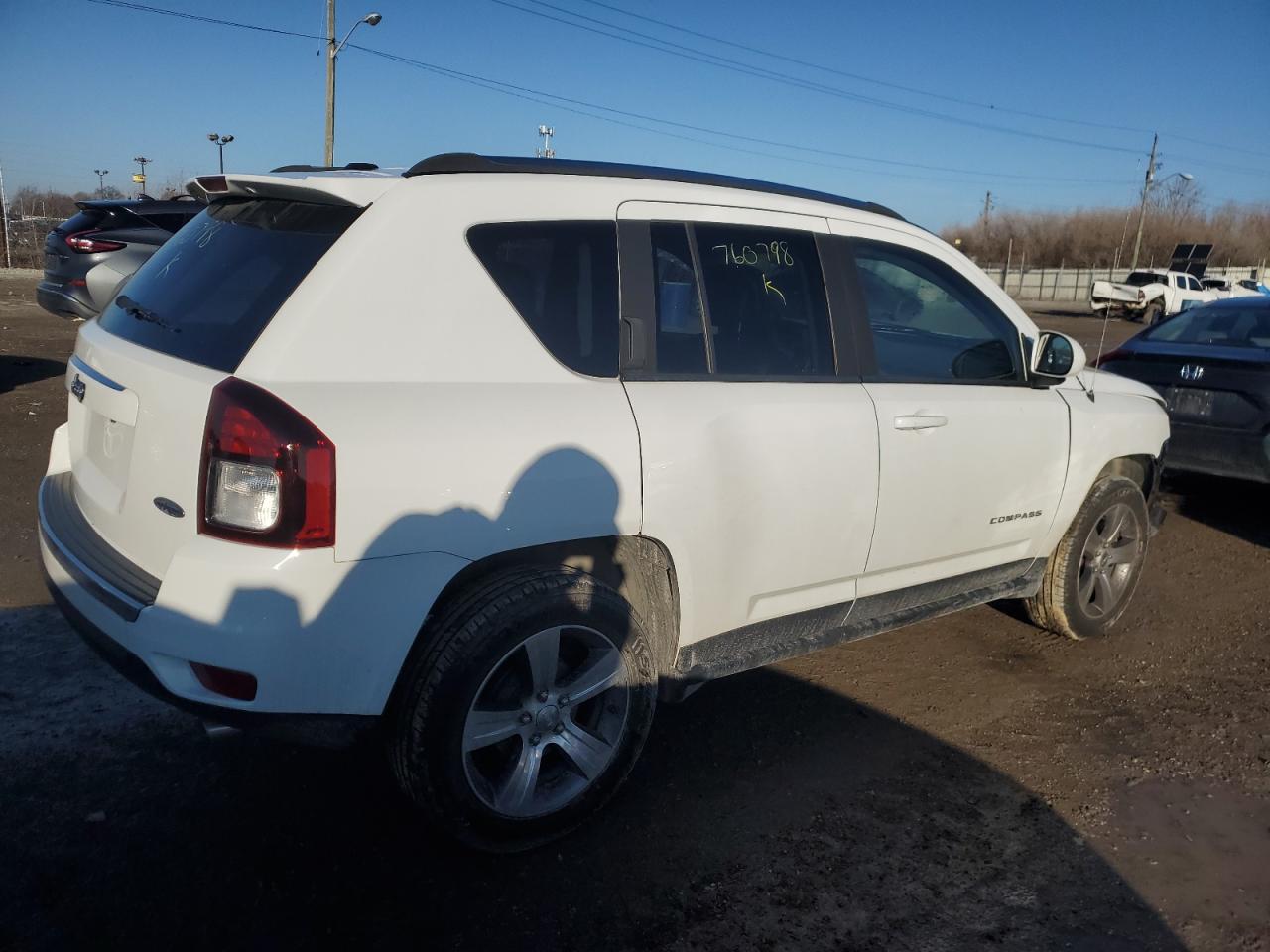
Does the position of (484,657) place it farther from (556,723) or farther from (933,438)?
(933,438)

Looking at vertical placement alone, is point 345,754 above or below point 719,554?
below

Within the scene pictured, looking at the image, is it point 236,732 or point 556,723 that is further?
point 556,723

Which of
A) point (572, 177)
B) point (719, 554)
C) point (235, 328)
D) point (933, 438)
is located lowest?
point (719, 554)

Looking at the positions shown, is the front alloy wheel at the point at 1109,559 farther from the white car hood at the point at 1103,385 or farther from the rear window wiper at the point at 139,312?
the rear window wiper at the point at 139,312

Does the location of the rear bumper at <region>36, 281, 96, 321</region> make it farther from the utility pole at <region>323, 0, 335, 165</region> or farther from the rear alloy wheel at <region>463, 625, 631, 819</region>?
the utility pole at <region>323, 0, 335, 165</region>

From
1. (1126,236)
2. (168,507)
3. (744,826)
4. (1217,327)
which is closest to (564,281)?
(168,507)

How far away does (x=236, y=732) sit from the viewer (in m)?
2.55

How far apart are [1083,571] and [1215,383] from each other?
2.65 meters

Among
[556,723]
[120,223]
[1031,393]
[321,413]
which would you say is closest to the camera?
[321,413]

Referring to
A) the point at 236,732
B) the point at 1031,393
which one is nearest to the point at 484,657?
the point at 236,732

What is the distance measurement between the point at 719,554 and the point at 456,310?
1.12m

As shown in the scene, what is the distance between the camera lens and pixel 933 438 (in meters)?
3.61

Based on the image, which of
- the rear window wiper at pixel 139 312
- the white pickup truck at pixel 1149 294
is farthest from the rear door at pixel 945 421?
the white pickup truck at pixel 1149 294

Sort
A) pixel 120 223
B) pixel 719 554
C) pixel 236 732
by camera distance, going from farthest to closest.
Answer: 1. pixel 120 223
2. pixel 719 554
3. pixel 236 732
